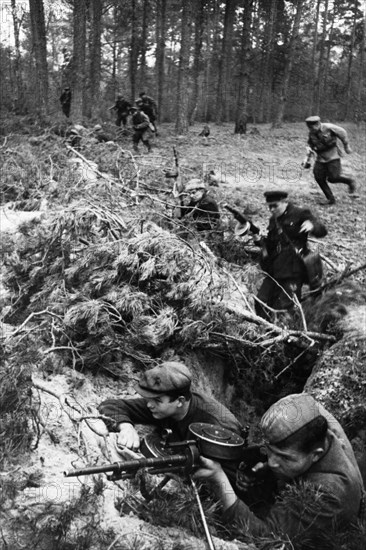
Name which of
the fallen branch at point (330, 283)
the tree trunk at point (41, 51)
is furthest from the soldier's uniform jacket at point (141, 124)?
the fallen branch at point (330, 283)


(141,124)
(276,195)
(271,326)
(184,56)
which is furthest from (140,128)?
(271,326)

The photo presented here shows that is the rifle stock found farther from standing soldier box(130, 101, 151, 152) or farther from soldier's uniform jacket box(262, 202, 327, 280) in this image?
standing soldier box(130, 101, 151, 152)

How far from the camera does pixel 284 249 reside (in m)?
6.29

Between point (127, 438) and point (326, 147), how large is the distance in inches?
335

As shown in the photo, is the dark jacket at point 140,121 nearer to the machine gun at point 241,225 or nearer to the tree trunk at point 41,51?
the tree trunk at point 41,51

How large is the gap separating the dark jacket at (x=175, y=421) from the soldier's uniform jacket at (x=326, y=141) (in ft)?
25.7

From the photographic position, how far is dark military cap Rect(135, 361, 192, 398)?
134 inches

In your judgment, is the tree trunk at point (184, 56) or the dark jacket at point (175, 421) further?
the tree trunk at point (184, 56)

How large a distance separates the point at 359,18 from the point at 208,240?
131ft

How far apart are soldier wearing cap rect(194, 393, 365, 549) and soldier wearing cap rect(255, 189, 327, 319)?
132 inches

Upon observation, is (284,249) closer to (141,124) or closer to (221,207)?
(221,207)

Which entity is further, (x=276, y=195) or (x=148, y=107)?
(x=148, y=107)

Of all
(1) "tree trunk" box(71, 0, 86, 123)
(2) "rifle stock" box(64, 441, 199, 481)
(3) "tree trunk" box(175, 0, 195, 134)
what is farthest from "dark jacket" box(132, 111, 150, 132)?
(2) "rifle stock" box(64, 441, 199, 481)

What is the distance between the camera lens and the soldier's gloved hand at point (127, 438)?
323 centimetres
